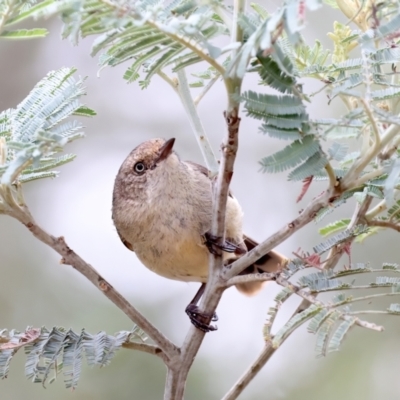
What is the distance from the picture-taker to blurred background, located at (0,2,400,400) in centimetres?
495

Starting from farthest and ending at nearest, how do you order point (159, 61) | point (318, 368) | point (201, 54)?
point (318, 368) → point (159, 61) → point (201, 54)

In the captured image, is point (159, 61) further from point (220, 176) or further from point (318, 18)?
point (318, 18)

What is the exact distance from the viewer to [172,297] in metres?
5.65

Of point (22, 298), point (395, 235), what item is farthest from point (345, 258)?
point (22, 298)

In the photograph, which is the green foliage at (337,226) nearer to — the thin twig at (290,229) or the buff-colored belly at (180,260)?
the buff-colored belly at (180,260)

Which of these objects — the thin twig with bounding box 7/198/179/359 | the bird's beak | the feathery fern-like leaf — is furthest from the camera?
the bird's beak

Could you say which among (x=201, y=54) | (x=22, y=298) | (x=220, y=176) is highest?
(x=201, y=54)

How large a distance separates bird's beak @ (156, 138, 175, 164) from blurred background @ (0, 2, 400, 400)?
1.20 m

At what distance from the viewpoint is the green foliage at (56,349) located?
2.20m

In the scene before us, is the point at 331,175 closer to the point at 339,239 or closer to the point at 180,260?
the point at 339,239

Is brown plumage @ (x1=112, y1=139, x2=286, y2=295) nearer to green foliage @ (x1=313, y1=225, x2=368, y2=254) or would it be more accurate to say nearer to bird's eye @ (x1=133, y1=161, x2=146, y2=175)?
bird's eye @ (x1=133, y1=161, x2=146, y2=175)

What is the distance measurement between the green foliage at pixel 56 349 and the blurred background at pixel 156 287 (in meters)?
2.27

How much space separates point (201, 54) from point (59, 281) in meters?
4.44

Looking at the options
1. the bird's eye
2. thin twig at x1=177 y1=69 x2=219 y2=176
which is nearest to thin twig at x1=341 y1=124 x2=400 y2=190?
thin twig at x1=177 y1=69 x2=219 y2=176
